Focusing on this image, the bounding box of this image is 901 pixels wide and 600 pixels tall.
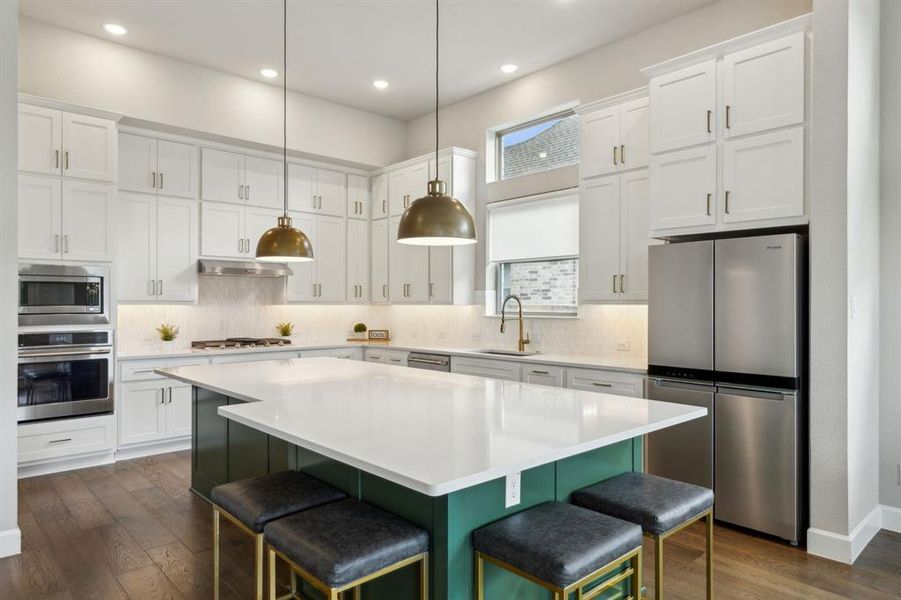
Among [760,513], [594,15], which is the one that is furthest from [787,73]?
[760,513]

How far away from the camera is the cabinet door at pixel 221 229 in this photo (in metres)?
5.65

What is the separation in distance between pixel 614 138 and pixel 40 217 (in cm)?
448

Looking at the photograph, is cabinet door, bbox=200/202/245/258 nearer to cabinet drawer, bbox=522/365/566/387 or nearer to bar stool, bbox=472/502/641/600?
cabinet drawer, bbox=522/365/566/387

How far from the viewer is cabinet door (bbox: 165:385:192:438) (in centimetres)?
516

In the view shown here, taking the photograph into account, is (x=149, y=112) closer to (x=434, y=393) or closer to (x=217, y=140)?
(x=217, y=140)

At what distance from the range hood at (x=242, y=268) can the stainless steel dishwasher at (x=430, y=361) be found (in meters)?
1.59

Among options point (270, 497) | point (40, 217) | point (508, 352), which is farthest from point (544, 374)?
point (40, 217)

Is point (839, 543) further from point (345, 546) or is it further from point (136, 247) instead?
point (136, 247)

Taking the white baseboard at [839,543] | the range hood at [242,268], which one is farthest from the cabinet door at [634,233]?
the range hood at [242,268]

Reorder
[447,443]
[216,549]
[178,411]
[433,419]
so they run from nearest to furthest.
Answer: [447,443] < [433,419] < [216,549] < [178,411]

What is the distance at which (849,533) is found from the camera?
3.07 metres

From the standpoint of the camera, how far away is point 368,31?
4754mm

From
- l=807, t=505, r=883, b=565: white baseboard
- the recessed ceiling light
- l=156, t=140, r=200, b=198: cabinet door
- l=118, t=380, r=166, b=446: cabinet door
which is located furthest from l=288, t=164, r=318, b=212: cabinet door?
l=807, t=505, r=883, b=565: white baseboard

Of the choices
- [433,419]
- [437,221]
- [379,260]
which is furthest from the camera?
[379,260]
